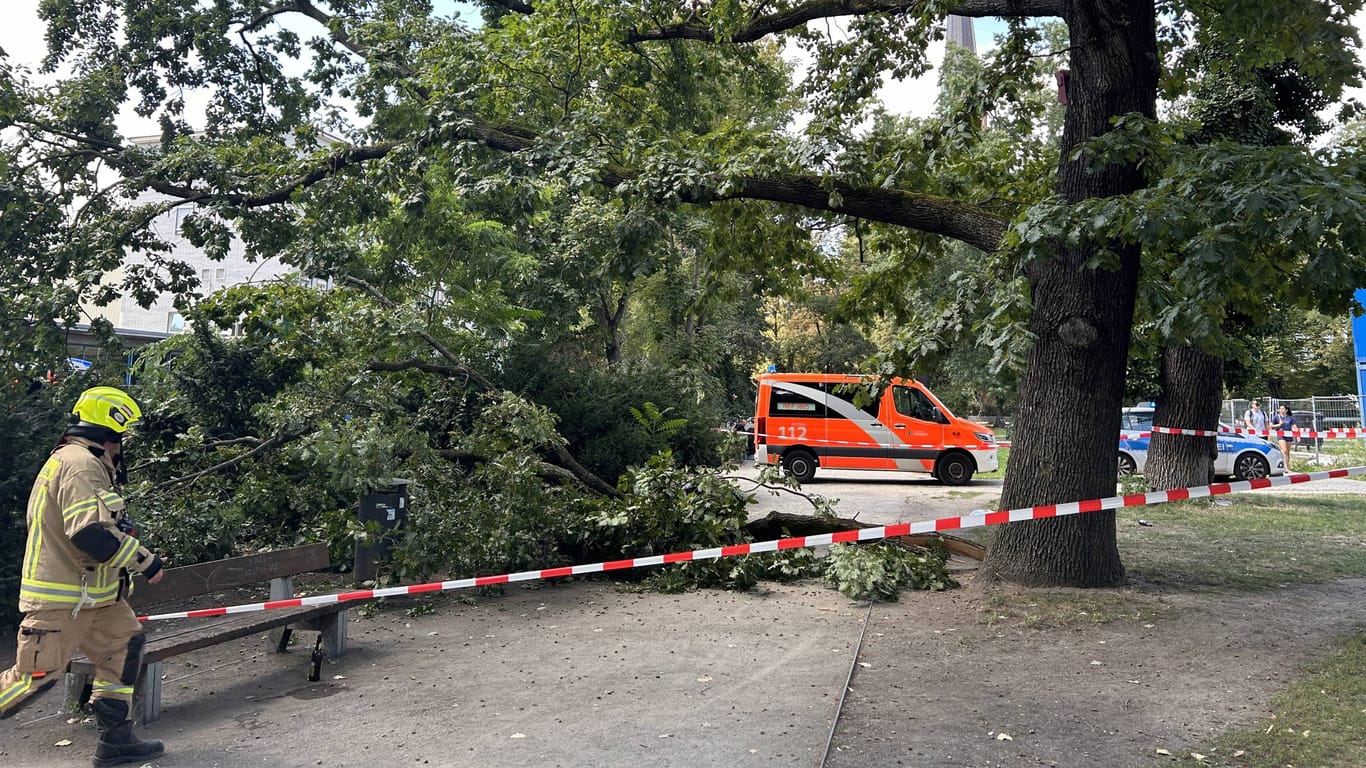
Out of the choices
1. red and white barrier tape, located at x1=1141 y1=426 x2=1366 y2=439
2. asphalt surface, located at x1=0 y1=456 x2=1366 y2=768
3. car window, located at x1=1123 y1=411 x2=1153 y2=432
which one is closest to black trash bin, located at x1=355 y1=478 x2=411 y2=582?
asphalt surface, located at x1=0 y1=456 x2=1366 y2=768

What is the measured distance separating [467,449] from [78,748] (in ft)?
15.0

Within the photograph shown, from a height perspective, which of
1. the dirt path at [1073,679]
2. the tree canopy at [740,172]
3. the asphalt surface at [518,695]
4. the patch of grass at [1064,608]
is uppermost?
the tree canopy at [740,172]

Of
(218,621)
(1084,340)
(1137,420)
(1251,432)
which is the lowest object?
(218,621)

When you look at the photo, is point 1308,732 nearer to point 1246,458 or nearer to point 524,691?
point 524,691

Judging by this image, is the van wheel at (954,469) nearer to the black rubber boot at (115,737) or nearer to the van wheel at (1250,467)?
the van wheel at (1250,467)

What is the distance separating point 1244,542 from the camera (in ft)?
35.4

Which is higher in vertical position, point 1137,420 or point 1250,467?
point 1137,420

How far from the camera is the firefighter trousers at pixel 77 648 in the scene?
4.38 m

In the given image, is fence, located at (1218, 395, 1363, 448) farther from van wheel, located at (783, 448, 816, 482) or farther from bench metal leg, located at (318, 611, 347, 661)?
bench metal leg, located at (318, 611, 347, 661)

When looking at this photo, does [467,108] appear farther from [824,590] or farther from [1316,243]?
[1316,243]

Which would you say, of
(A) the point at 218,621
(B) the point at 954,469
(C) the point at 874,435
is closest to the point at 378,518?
(A) the point at 218,621

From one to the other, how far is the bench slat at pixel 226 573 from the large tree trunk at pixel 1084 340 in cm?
544

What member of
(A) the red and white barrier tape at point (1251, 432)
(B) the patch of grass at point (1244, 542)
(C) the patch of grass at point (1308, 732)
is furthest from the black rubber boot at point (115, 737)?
(A) the red and white barrier tape at point (1251, 432)

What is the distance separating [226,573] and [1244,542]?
10.3 metres
